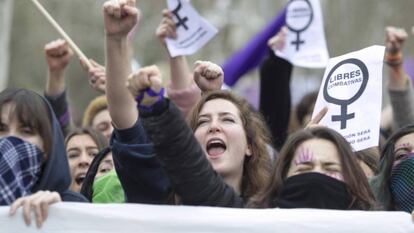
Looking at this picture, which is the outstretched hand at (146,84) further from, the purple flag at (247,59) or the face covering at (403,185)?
the purple flag at (247,59)

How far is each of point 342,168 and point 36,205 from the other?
3.74 ft

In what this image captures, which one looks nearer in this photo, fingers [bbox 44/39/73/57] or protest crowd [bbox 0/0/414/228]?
protest crowd [bbox 0/0/414/228]

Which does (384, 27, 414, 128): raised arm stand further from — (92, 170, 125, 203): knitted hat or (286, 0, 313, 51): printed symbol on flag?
(92, 170, 125, 203): knitted hat

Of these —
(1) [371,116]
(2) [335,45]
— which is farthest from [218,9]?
(1) [371,116]

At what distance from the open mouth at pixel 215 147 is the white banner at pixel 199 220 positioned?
2.72 feet

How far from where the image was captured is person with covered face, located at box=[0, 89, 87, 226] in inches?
211

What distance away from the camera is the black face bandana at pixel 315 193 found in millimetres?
5344

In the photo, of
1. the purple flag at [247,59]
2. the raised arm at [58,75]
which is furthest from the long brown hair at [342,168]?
the purple flag at [247,59]

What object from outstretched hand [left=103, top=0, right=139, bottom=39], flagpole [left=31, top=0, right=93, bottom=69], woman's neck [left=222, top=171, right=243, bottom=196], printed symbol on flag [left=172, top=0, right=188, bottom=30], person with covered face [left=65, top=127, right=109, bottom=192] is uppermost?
outstretched hand [left=103, top=0, right=139, bottom=39]

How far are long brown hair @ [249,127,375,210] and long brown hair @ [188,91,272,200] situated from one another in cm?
46

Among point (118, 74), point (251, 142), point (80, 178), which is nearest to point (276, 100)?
point (80, 178)

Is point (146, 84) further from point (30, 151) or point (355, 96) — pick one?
point (355, 96)

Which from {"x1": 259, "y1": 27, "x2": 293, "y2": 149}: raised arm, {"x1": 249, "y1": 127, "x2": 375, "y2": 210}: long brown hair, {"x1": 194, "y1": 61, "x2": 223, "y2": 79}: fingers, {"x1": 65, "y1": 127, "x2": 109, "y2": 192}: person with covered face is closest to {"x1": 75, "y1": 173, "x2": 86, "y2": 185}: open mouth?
Answer: {"x1": 65, "y1": 127, "x2": 109, "y2": 192}: person with covered face

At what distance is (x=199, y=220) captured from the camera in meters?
5.19
